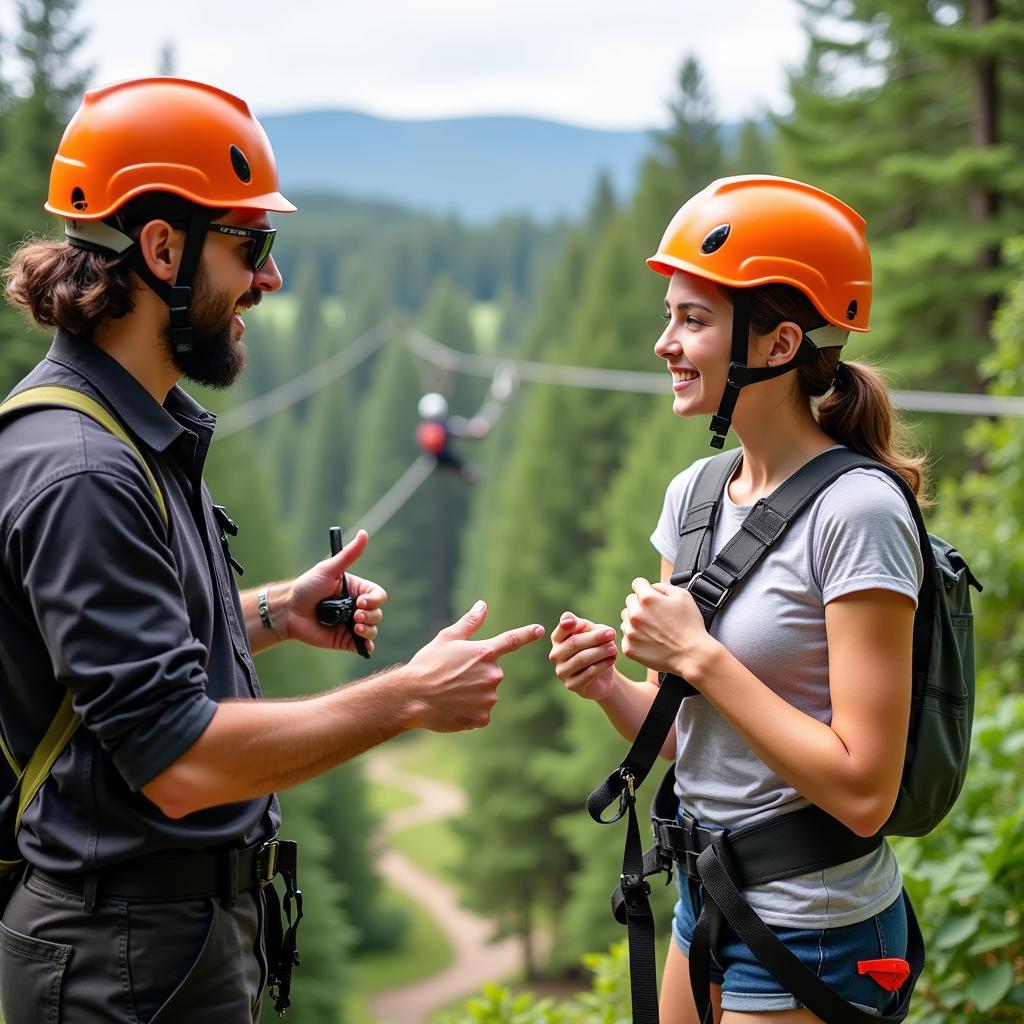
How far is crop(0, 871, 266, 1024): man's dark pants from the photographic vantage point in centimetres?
220

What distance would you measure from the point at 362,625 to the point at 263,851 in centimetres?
68

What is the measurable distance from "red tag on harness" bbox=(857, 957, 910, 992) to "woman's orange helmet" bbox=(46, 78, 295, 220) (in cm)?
193

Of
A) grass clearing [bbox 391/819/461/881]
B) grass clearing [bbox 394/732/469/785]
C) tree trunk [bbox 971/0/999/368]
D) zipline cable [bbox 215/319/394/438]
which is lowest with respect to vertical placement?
grass clearing [bbox 391/819/461/881]

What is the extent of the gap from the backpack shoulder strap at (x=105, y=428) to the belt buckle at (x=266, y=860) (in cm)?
47

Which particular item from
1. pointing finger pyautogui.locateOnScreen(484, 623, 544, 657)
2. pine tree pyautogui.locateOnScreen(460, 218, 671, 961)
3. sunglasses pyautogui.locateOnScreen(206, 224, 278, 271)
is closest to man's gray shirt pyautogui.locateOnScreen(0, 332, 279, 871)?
sunglasses pyautogui.locateOnScreen(206, 224, 278, 271)

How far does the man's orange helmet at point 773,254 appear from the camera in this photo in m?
2.52

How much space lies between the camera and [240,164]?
8.09 ft

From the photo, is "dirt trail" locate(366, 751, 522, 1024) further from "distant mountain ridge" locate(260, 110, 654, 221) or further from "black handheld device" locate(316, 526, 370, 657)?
"distant mountain ridge" locate(260, 110, 654, 221)

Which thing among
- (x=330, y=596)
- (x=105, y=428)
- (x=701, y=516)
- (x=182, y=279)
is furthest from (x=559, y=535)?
(x=105, y=428)

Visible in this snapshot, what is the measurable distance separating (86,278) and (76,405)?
302 millimetres

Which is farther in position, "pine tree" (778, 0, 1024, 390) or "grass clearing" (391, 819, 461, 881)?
"grass clearing" (391, 819, 461, 881)

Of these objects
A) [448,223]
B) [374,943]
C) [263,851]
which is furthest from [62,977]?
[448,223]

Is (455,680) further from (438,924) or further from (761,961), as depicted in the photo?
(438,924)

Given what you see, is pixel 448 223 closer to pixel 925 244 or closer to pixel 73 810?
pixel 925 244
